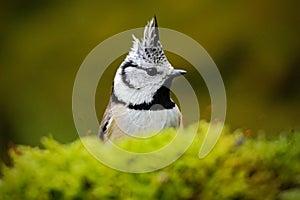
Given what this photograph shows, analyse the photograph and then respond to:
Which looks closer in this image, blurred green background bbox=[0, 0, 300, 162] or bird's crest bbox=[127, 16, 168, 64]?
bird's crest bbox=[127, 16, 168, 64]

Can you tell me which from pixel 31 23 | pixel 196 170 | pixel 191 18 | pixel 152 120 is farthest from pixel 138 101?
pixel 31 23

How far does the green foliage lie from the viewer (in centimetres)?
163

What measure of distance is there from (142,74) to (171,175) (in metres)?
1.02

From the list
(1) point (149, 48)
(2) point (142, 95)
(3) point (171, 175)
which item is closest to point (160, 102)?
(2) point (142, 95)

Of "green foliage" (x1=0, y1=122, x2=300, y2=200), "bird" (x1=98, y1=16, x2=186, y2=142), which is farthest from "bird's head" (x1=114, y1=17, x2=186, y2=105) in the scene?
"green foliage" (x1=0, y1=122, x2=300, y2=200)

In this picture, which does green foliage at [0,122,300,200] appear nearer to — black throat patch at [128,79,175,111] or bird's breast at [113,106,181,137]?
bird's breast at [113,106,181,137]

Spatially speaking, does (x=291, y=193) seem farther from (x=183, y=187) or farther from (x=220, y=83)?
(x=220, y=83)

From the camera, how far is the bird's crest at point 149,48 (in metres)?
2.41

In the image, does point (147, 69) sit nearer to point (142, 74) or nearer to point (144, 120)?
point (142, 74)

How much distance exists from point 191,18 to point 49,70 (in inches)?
33.2

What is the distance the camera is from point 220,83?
393 centimetres

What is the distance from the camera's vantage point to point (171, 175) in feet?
5.35

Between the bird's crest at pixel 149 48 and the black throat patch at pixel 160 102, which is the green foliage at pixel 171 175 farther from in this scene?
the black throat patch at pixel 160 102

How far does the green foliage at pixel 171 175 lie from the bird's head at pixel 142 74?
819mm
